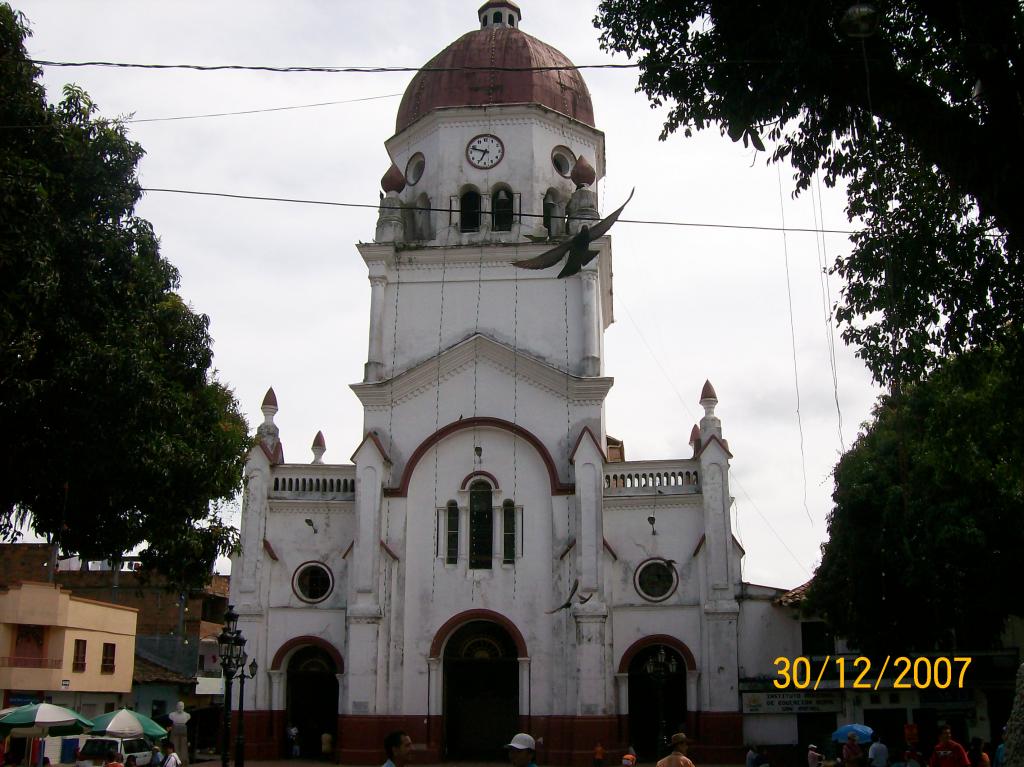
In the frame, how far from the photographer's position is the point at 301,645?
Result: 87.2ft

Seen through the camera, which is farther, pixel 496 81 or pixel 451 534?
pixel 496 81

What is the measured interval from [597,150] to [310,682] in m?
16.7

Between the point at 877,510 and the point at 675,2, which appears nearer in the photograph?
the point at 675,2

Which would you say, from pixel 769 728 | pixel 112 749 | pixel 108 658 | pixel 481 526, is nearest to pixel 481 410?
pixel 481 526

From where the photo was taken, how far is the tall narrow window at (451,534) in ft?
87.3

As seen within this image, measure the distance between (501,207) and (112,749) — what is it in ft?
54.2

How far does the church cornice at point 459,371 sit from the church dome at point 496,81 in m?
7.22

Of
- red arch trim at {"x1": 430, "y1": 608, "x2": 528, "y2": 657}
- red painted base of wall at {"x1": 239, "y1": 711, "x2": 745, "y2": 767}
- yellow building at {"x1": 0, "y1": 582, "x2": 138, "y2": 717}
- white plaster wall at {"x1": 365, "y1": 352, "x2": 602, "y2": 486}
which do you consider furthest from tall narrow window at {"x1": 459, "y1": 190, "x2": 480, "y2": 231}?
yellow building at {"x1": 0, "y1": 582, "x2": 138, "y2": 717}

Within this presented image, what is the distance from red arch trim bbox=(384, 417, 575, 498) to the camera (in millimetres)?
26750

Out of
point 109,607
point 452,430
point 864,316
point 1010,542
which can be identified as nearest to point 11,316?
point 864,316

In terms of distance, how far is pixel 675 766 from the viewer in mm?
9609

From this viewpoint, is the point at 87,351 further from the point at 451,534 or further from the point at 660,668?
the point at 660,668

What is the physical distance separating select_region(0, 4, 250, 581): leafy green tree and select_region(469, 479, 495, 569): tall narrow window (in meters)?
11.5

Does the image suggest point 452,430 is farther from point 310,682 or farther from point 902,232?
point 902,232
